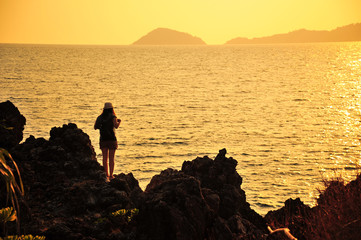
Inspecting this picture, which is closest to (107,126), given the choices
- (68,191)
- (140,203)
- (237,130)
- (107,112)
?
(107,112)

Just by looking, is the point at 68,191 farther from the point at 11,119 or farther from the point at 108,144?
the point at 11,119

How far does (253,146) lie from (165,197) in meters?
25.4

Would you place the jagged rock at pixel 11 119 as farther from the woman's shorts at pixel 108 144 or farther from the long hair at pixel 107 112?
the long hair at pixel 107 112

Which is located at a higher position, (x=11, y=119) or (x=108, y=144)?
(x=11, y=119)

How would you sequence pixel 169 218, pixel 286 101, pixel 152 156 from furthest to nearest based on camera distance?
pixel 286 101 → pixel 152 156 → pixel 169 218

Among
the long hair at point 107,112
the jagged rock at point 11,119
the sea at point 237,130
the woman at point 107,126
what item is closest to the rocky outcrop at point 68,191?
the woman at point 107,126

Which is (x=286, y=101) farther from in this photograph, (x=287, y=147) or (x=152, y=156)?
(x=152, y=156)

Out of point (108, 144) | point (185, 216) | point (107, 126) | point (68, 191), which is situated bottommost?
point (185, 216)

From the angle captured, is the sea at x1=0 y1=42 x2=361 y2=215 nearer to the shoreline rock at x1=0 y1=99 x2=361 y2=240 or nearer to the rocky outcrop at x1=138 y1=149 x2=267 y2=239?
the shoreline rock at x1=0 y1=99 x2=361 y2=240

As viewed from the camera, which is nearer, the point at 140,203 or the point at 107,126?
the point at 140,203

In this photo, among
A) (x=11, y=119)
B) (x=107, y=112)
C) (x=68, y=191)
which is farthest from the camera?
(x=11, y=119)

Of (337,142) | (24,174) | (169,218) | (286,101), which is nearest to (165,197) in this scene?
(169,218)

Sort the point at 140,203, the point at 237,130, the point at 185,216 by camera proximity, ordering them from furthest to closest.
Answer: the point at 237,130 → the point at 140,203 → the point at 185,216

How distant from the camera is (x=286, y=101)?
→ 64438 millimetres
